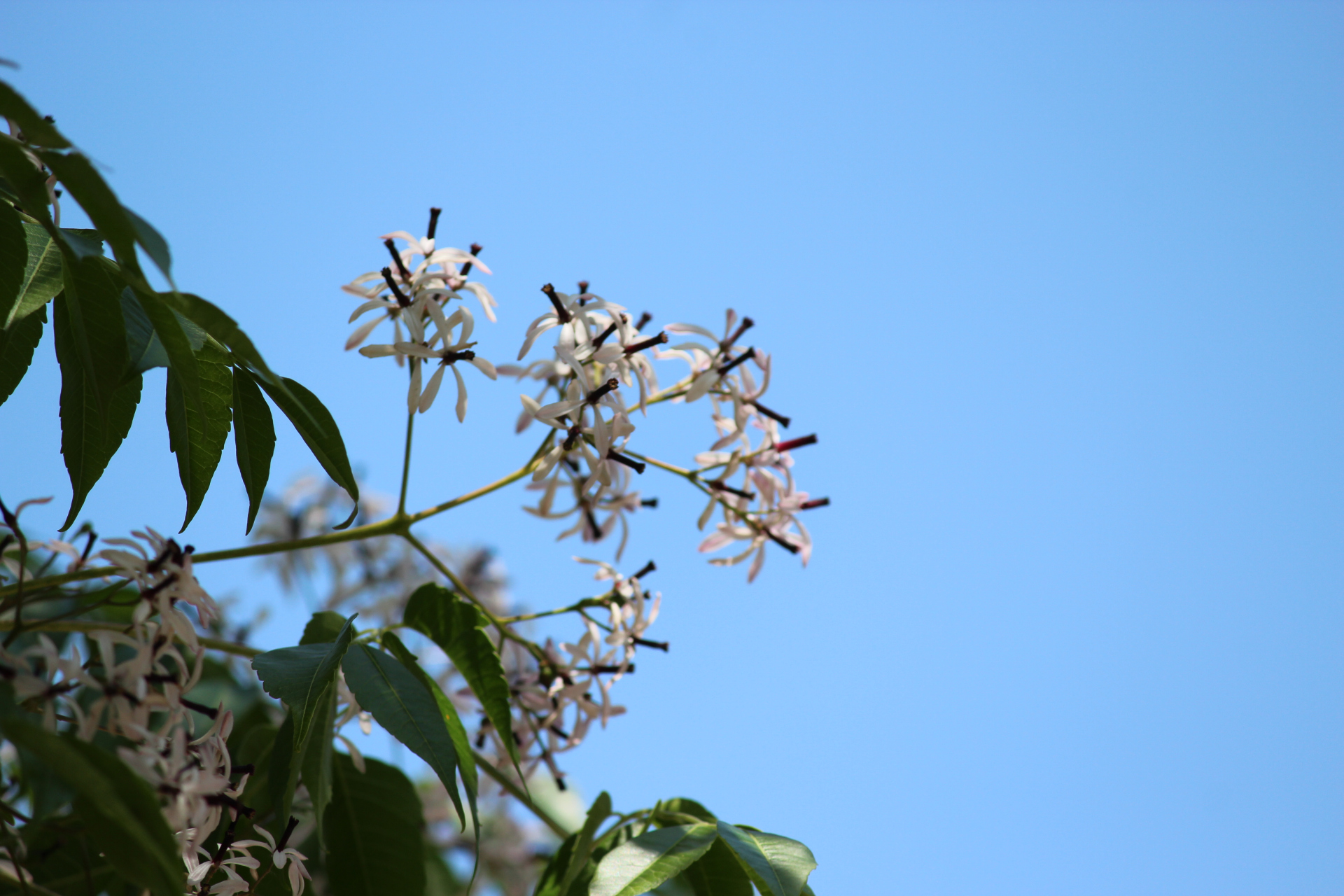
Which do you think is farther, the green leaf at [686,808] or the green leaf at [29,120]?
the green leaf at [686,808]

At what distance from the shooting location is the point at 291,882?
1.12 m

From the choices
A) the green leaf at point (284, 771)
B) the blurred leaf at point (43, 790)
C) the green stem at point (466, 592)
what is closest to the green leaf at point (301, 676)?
the green leaf at point (284, 771)

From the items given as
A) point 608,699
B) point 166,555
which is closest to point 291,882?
point 166,555

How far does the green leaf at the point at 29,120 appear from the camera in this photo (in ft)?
2.24

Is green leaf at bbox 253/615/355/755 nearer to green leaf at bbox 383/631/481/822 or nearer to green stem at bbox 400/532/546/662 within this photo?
green leaf at bbox 383/631/481/822

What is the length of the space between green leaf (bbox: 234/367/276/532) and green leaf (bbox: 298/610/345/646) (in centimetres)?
27

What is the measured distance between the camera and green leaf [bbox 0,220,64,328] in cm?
98

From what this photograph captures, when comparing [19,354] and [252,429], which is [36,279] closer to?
[19,354]

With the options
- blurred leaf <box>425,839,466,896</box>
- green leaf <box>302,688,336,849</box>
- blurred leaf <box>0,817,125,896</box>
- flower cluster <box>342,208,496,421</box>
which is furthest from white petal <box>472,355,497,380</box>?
blurred leaf <box>425,839,466,896</box>

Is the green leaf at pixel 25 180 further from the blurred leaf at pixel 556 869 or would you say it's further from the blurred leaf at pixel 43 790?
the blurred leaf at pixel 556 869

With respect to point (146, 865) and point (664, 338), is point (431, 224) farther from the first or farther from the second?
point (146, 865)

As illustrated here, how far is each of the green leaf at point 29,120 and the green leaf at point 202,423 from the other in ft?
1.12

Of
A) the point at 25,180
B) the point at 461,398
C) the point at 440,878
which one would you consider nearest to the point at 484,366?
the point at 461,398

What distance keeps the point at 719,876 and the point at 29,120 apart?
113cm
